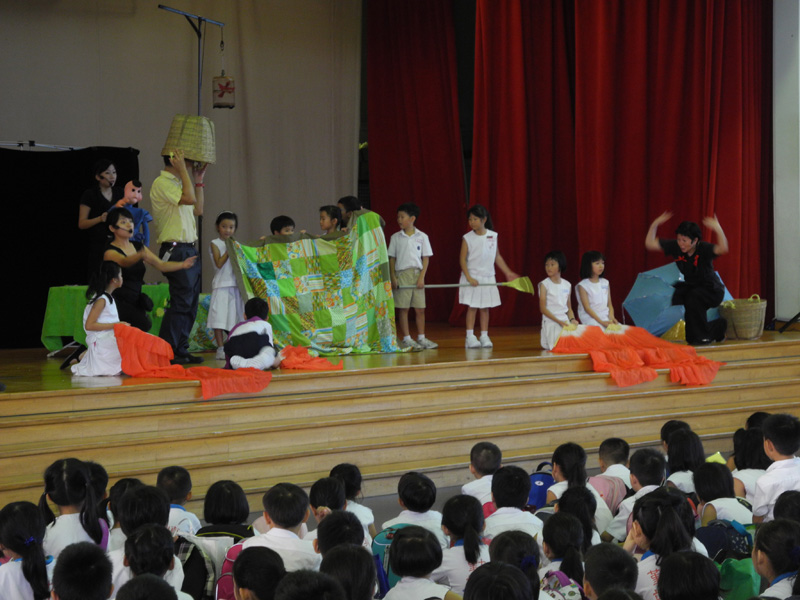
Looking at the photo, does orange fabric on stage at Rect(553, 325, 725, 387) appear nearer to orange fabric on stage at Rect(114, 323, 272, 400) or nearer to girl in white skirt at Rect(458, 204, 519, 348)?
girl in white skirt at Rect(458, 204, 519, 348)

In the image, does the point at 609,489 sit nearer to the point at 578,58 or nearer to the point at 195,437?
the point at 195,437

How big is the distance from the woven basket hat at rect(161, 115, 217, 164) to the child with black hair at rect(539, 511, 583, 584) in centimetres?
415

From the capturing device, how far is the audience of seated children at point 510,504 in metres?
3.27

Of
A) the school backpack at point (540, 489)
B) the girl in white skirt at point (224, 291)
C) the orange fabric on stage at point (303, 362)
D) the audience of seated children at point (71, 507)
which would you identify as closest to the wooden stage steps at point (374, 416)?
the orange fabric on stage at point (303, 362)

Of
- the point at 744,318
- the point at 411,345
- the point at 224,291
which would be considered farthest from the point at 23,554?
the point at 744,318

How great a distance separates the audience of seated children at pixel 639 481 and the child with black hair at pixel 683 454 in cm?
26

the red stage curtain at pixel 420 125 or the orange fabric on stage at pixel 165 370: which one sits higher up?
the red stage curtain at pixel 420 125

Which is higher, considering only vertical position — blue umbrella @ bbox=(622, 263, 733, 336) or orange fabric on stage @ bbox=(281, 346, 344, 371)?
blue umbrella @ bbox=(622, 263, 733, 336)

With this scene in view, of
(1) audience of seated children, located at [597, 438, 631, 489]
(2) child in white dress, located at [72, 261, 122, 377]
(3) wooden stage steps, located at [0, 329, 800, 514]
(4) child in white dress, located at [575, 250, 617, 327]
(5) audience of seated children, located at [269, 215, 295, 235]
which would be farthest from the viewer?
(4) child in white dress, located at [575, 250, 617, 327]

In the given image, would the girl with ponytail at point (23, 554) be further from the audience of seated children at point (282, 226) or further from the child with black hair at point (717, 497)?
the audience of seated children at point (282, 226)

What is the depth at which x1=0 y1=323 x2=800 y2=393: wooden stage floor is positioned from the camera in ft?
18.2

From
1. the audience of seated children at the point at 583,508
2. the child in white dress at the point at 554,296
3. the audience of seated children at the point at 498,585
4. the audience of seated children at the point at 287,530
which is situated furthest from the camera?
the child in white dress at the point at 554,296

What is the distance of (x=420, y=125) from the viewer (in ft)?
33.8

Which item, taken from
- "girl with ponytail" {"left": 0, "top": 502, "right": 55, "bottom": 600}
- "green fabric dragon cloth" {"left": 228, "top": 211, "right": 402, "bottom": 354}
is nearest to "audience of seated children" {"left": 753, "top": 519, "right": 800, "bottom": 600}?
"girl with ponytail" {"left": 0, "top": 502, "right": 55, "bottom": 600}
